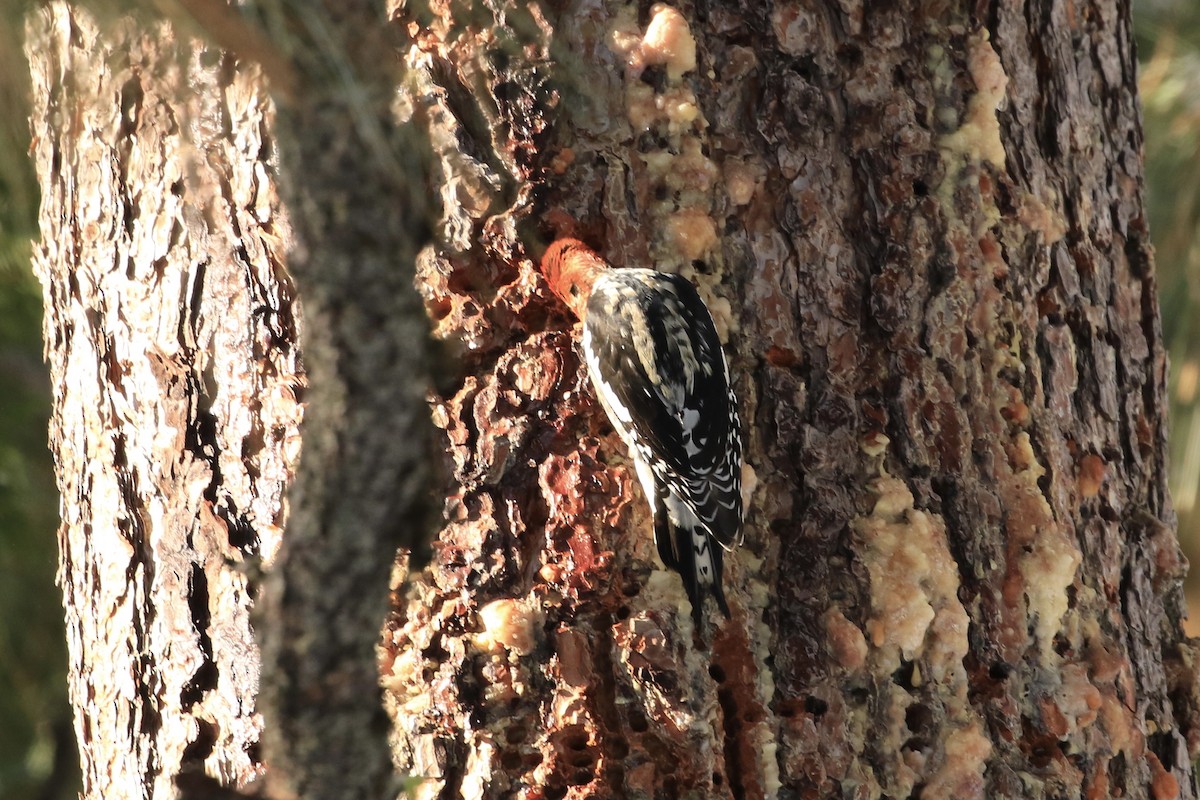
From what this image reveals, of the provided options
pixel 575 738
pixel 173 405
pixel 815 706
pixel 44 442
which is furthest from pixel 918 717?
pixel 44 442

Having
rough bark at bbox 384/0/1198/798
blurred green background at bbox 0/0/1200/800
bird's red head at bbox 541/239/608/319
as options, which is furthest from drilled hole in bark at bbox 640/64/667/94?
blurred green background at bbox 0/0/1200/800

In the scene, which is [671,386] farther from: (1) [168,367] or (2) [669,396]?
(1) [168,367]

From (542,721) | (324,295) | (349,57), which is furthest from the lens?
(542,721)

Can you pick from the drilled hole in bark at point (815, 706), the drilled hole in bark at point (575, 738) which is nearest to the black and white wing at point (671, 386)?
the drilled hole in bark at point (815, 706)

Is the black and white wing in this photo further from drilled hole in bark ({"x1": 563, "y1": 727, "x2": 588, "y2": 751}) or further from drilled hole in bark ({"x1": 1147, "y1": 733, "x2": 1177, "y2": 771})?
drilled hole in bark ({"x1": 1147, "y1": 733, "x2": 1177, "y2": 771})

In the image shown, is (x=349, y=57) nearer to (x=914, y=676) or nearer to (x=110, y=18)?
(x=110, y=18)

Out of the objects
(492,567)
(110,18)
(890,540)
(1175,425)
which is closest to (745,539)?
(890,540)
